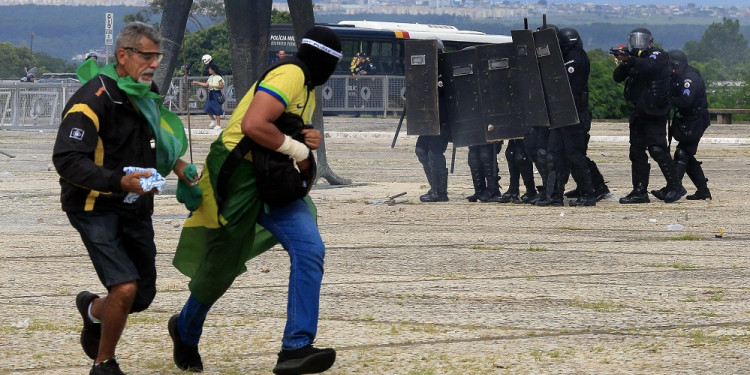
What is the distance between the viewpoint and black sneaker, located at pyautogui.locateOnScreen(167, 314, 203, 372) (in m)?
6.32

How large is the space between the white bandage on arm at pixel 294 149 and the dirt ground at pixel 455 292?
102 cm

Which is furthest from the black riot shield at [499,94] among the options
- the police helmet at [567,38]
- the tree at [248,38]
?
the tree at [248,38]

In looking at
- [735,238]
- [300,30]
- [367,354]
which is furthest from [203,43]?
[367,354]

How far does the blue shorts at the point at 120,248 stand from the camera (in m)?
5.76

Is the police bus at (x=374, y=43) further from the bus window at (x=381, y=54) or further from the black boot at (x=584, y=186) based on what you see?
the black boot at (x=584, y=186)

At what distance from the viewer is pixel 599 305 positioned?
26.8 feet

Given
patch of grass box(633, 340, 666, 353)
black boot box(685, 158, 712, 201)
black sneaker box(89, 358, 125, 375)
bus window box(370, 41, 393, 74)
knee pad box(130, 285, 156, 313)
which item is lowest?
bus window box(370, 41, 393, 74)

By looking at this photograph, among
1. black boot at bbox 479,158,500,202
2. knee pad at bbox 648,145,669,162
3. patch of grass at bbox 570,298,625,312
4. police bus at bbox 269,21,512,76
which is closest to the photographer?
patch of grass at bbox 570,298,625,312

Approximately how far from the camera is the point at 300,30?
15.8 metres

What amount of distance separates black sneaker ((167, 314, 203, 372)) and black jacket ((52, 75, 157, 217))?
2.20 ft

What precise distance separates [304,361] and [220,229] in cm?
75

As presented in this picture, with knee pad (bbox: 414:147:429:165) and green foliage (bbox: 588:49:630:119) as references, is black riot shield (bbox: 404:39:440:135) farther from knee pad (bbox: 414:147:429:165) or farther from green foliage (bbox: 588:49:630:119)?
green foliage (bbox: 588:49:630:119)

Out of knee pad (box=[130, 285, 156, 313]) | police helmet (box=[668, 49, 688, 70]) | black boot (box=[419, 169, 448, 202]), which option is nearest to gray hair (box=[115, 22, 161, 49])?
knee pad (box=[130, 285, 156, 313])

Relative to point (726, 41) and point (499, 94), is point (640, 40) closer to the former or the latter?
point (499, 94)
